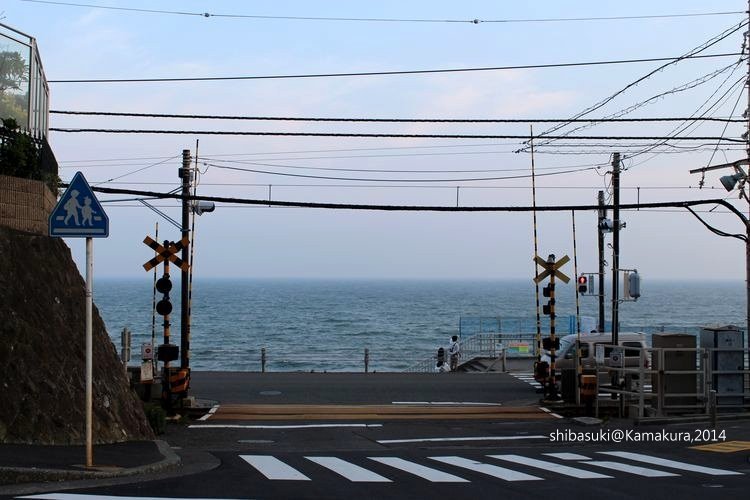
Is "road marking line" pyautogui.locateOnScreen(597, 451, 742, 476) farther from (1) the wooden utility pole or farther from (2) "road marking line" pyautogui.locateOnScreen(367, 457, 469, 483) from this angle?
(1) the wooden utility pole

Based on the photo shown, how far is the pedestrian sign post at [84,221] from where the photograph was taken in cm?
1120

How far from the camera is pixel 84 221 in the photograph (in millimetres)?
11312

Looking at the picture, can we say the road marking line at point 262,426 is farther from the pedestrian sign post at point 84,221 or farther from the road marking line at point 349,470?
the pedestrian sign post at point 84,221

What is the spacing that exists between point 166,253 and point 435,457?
1022cm

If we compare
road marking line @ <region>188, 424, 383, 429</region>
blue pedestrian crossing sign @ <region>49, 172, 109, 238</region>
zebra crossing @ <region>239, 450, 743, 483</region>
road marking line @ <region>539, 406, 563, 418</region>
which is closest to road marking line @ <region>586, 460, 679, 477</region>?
zebra crossing @ <region>239, 450, 743, 483</region>

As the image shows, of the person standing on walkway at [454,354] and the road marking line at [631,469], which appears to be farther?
the person standing on walkway at [454,354]

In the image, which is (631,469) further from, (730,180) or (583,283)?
(583,283)

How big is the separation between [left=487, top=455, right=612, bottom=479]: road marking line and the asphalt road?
0.6 inches

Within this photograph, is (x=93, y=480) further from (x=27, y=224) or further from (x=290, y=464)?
(x=27, y=224)

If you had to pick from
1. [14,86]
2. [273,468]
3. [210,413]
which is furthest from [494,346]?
[273,468]

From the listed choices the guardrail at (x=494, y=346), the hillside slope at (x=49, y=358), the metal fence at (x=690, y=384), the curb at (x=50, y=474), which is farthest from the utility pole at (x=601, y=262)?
the curb at (x=50, y=474)

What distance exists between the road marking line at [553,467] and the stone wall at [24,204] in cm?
858

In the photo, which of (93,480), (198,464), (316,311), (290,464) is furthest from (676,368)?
(316,311)

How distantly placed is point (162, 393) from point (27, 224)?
8.13m
